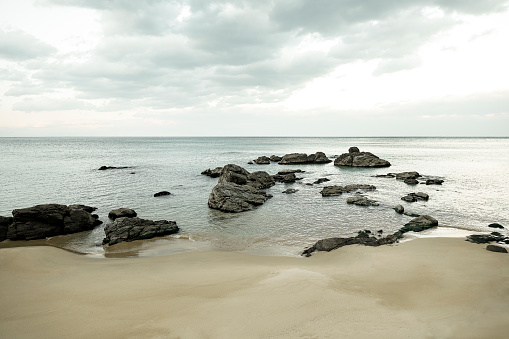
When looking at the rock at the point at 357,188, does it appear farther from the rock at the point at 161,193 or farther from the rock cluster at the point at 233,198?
the rock at the point at 161,193

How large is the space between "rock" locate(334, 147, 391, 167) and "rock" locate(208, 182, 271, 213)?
41.7m

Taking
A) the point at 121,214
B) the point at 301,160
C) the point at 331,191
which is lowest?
the point at 331,191

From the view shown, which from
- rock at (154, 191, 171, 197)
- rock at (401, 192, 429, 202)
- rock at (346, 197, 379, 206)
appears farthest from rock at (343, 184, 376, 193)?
rock at (154, 191, 171, 197)

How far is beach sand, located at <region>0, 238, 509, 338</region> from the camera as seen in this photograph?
21.9 ft

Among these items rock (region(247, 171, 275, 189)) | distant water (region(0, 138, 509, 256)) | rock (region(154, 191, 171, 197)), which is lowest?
distant water (region(0, 138, 509, 256))

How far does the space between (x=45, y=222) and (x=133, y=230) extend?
21.5 feet

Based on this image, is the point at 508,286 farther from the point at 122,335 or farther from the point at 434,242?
the point at 122,335

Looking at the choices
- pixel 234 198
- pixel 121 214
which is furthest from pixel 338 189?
pixel 121 214

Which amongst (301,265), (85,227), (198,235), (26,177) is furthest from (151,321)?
(26,177)

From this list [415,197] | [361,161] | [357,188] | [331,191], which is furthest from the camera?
[361,161]

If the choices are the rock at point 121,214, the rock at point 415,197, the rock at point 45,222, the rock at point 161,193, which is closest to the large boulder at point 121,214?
the rock at point 121,214

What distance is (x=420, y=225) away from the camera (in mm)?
18719

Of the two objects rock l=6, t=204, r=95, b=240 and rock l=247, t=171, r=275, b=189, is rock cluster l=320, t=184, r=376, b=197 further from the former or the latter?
rock l=6, t=204, r=95, b=240

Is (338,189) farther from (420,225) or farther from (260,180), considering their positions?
(420,225)
